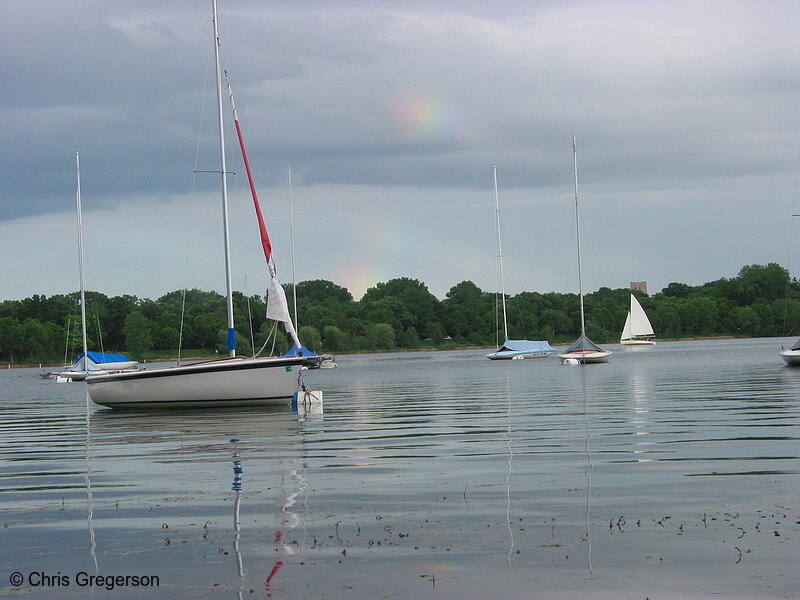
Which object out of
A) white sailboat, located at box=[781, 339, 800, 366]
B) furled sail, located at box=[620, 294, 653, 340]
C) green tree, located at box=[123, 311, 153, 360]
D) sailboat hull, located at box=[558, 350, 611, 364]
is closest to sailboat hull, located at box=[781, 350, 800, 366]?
white sailboat, located at box=[781, 339, 800, 366]

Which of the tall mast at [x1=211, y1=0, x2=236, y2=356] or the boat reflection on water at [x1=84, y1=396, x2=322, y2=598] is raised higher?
the tall mast at [x1=211, y1=0, x2=236, y2=356]

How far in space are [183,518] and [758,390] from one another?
108ft

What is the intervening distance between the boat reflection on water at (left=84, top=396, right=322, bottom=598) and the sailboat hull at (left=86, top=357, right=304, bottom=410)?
49 cm

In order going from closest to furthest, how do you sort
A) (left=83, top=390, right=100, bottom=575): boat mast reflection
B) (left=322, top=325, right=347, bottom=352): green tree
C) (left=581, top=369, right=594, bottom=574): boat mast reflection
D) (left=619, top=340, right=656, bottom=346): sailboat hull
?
(left=581, top=369, right=594, bottom=574): boat mast reflection → (left=83, top=390, right=100, bottom=575): boat mast reflection → (left=619, top=340, right=656, bottom=346): sailboat hull → (left=322, top=325, right=347, bottom=352): green tree

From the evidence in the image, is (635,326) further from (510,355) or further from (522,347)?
(510,355)

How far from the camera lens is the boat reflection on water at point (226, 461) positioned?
12.4 meters

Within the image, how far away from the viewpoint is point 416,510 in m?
14.3

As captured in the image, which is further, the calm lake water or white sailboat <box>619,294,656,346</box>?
white sailboat <box>619,294,656,346</box>

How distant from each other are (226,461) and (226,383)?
1560 cm

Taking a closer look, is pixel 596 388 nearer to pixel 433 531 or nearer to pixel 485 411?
pixel 485 411

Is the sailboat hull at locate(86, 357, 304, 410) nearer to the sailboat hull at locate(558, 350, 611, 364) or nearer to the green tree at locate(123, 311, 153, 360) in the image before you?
the sailboat hull at locate(558, 350, 611, 364)

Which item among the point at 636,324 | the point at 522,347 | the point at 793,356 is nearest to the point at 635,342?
the point at 636,324

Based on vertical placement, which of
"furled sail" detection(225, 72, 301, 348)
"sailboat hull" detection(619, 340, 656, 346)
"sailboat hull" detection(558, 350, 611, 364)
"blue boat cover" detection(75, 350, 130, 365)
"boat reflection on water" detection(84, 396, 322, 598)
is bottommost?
"sailboat hull" detection(619, 340, 656, 346)

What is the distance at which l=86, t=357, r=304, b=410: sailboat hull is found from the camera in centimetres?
3631
